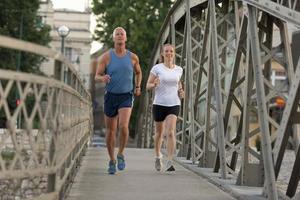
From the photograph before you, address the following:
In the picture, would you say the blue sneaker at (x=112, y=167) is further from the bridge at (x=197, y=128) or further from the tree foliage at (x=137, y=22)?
the tree foliage at (x=137, y=22)

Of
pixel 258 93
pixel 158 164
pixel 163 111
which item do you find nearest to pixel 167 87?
pixel 163 111

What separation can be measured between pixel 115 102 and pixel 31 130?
565 cm

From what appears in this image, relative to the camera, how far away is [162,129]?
38.8ft

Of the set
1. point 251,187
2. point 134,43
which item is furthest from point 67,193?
point 134,43

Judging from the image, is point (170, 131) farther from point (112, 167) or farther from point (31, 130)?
point (31, 130)

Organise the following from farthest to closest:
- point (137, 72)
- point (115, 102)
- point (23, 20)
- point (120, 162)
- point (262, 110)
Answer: point (23, 20), point (137, 72), point (120, 162), point (115, 102), point (262, 110)

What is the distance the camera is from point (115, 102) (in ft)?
35.1

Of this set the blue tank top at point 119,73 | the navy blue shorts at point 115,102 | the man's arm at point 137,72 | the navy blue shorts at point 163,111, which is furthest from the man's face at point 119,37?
the navy blue shorts at point 163,111

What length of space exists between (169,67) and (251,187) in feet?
10.8

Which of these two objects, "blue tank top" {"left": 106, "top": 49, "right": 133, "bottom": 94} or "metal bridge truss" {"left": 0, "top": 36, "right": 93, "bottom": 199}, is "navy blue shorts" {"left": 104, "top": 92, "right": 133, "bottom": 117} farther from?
"metal bridge truss" {"left": 0, "top": 36, "right": 93, "bottom": 199}

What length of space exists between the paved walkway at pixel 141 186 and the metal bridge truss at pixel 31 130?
2.33 metres

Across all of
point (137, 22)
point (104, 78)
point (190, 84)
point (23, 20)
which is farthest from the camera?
point (23, 20)

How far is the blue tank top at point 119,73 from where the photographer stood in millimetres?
10555

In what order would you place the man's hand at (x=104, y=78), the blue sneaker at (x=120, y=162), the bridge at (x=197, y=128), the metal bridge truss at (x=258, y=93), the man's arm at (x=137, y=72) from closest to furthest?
the bridge at (x=197, y=128), the metal bridge truss at (x=258, y=93), the man's hand at (x=104, y=78), the man's arm at (x=137, y=72), the blue sneaker at (x=120, y=162)
